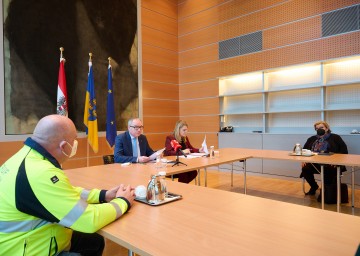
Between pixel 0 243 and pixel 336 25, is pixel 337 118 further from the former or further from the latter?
pixel 0 243

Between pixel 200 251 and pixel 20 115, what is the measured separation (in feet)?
15.1

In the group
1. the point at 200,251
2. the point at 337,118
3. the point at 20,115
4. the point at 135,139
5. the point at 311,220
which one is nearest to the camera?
the point at 200,251

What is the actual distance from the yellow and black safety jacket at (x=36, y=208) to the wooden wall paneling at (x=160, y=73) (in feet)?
18.6

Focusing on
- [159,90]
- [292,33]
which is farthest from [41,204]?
[159,90]

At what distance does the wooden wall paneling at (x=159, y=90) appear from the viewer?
22.2 ft

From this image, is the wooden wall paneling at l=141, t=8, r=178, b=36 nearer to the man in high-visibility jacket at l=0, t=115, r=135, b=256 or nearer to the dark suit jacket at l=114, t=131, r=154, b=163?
the dark suit jacket at l=114, t=131, r=154, b=163

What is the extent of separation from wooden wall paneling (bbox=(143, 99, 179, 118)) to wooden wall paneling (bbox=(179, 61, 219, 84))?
2.40ft

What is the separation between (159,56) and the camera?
278 inches

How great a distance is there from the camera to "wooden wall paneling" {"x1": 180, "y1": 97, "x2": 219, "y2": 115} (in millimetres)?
6707

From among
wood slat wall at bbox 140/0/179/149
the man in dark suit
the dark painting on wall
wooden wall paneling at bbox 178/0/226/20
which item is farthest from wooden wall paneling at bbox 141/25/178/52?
the man in dark suit

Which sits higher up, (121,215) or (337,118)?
(337,118)

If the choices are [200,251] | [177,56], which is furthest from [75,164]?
[200,251]

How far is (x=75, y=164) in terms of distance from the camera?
539 cm

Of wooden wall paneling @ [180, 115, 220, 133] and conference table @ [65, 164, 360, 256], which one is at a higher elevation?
wooden wall paneling @ [180, 115, 220, 133]
